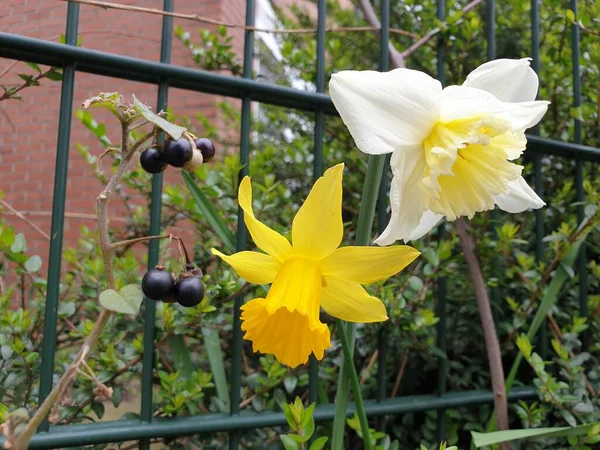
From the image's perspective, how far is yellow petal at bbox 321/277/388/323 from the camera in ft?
1.74

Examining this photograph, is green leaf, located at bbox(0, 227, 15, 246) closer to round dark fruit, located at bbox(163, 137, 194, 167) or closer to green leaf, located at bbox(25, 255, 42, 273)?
green leaf, located at bbox(25, 255, 42, 273)

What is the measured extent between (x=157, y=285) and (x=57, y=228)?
0.40 meters

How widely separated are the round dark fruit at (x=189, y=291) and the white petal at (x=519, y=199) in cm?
38

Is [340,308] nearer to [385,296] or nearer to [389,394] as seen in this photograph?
[385,296]

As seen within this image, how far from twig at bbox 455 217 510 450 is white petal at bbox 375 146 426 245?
77cm

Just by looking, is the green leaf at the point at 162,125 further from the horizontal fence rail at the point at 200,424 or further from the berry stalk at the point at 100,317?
the horizontal fence rail at the point at 200,424

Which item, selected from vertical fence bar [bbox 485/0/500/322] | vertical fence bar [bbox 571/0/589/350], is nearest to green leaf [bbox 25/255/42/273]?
vertical fence bar [bbox 485/0/500/322]

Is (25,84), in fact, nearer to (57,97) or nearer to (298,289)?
(57,97)

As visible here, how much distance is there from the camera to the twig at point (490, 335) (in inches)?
44.5

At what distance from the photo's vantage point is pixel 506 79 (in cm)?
56

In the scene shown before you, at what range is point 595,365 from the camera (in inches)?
52.0

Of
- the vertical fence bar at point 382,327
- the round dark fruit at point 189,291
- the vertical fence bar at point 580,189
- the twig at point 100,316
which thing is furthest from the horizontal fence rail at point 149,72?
the vertical fence bar at point 580,189

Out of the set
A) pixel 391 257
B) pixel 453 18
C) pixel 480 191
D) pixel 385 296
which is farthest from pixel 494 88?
pixel 453 18

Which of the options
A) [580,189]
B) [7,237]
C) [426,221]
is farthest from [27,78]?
[580,189]
